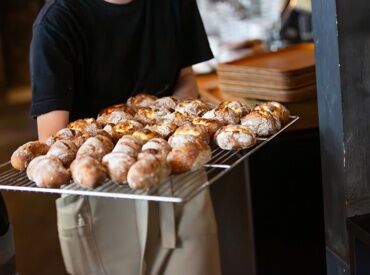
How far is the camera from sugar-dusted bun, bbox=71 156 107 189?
1.07m

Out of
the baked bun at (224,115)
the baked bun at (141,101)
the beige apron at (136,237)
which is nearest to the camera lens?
the baked bun at (224,115)

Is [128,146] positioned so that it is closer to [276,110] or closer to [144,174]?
[144,174]

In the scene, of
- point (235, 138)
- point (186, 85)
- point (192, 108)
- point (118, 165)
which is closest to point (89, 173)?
point (118, 165)

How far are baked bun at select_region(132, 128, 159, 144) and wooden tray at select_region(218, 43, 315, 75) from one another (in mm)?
690

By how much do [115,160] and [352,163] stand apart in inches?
17.9

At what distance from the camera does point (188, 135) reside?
3.96 feet

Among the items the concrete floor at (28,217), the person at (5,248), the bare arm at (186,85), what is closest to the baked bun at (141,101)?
the bare arm at (186,85)

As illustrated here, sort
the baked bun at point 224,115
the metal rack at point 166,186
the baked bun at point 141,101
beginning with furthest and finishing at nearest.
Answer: the baked bun at point 141,101 → the baked bun at point 224,115 → the metal rack at point 166,186

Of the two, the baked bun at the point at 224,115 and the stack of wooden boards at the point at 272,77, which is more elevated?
the baked bun at the point at 224,115

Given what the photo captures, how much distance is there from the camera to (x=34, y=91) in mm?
1532

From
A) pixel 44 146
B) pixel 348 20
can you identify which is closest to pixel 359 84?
pixel 348 20

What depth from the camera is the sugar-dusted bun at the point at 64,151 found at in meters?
1.18

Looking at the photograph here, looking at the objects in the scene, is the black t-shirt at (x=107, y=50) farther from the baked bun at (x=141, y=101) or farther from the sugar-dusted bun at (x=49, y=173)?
the sugar-dusted bun at (x=49, y=173)

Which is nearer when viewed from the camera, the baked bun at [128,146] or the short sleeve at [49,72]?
the baked bun at [128,146]
